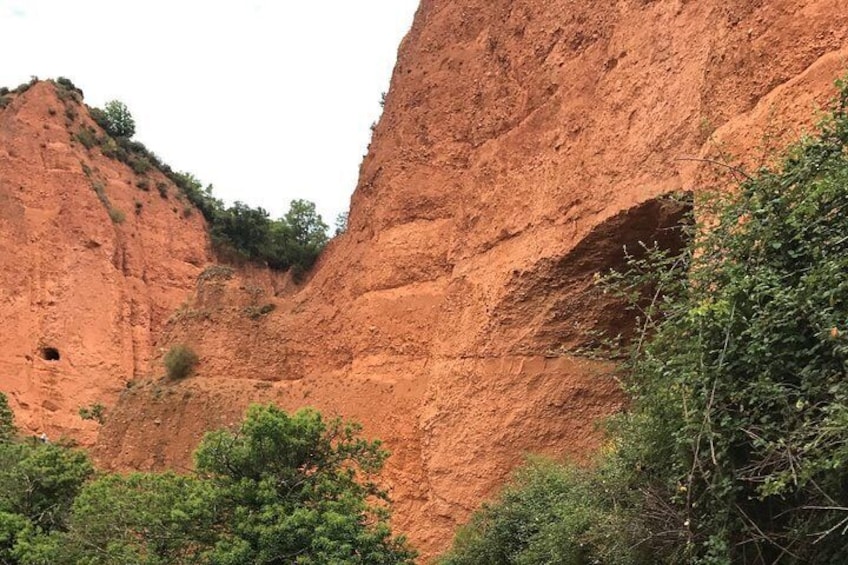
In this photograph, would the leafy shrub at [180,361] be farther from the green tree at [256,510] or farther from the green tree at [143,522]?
the green tree at [256,510]


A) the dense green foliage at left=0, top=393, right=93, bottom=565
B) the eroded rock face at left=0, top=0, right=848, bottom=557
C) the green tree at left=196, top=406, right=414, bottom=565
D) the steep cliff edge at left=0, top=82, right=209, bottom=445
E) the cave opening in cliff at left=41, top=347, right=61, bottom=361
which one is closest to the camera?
the green tree at left=196, top=406, right=414, bottom=565

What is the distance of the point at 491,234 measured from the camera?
1472cm

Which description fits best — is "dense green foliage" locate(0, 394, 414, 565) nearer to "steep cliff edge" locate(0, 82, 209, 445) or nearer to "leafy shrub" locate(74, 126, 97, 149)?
"steep cliff edge" locate(0, 82, 209, 445)

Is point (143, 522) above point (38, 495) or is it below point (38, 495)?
below

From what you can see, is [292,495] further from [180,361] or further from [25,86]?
[25,86]

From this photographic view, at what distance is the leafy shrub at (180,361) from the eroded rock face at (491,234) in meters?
0.26

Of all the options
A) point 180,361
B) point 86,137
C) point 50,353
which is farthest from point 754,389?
point 86,137

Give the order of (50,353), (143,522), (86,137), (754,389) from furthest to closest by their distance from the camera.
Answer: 1. (86,137)
2. (50,353)
3. (143,522)
4. (754,389)

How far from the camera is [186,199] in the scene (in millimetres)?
37156

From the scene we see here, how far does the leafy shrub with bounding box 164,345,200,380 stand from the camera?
65.2ft

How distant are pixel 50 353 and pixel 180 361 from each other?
11.2 m

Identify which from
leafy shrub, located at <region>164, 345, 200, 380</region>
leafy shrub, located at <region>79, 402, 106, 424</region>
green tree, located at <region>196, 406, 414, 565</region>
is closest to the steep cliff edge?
leafy shrub, located at <region>79, 402, 106, 424</region>

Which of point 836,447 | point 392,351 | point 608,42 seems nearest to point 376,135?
point 392,351

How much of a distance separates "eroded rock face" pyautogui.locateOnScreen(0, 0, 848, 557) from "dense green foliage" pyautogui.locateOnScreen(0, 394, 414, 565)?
10.4ft
